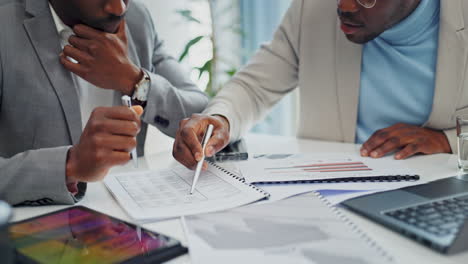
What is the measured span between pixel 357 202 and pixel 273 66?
927 mm

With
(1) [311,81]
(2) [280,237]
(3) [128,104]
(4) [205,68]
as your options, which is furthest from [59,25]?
(4) [205,68]

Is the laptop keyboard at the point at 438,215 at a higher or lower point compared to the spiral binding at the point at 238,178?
higher

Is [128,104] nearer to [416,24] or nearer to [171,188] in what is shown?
[171,188]

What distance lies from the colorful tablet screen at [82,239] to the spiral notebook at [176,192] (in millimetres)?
81

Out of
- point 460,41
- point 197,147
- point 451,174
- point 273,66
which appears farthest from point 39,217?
point 460,41

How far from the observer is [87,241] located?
65 centimetres

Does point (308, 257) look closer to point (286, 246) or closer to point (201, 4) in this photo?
point (286, 246)

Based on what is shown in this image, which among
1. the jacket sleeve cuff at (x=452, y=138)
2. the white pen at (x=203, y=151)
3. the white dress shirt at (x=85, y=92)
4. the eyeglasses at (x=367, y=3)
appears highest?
the eyeglasses at (x=367, y=3)

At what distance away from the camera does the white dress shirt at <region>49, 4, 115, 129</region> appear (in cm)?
133

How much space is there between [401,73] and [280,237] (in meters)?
1.01

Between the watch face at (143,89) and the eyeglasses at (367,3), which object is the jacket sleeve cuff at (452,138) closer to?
the eyeglasses at (367,3)

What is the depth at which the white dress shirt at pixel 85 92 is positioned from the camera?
133cm

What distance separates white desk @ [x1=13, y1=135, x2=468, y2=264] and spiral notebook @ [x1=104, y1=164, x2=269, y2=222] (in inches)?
1.0

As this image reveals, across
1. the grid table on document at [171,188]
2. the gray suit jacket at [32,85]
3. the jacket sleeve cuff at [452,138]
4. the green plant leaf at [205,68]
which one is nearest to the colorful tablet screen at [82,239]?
the grid table on document at [171,188]
